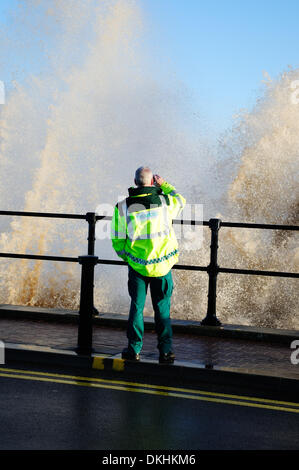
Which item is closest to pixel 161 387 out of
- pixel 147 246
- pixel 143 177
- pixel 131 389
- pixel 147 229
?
pixel 131 389

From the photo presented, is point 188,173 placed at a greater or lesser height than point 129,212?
greater

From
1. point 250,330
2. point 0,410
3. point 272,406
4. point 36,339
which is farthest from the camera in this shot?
point 250,330

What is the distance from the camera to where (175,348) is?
7.70 metres

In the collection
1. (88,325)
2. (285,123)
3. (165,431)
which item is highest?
(285,123)


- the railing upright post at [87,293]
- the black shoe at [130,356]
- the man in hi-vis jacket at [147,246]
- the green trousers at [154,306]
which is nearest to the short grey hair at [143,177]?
the man in hi-vis jacket at [147,246]

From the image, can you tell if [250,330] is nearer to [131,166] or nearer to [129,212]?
[129,212]

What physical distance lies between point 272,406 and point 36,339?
2.99 metres

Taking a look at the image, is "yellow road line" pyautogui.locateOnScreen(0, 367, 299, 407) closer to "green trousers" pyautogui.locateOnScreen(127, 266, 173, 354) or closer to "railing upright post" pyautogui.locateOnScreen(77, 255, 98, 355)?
"green trousers" pyautogui.locateOnScreen(127, 266, 173, 354)

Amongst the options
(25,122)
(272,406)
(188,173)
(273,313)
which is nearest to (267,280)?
(273,313)

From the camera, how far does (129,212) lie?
686cm

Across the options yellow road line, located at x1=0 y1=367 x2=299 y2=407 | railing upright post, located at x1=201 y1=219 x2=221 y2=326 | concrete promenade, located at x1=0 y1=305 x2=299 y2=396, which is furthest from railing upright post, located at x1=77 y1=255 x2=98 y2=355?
railing upright post, located at x1=201 y1=219 x2=221 y2=326

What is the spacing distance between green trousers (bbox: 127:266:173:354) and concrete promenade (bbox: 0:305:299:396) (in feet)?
0.65

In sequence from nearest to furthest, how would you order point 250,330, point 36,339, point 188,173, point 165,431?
point 165,431 → point 36,339 → point 250,330 → point 188,173

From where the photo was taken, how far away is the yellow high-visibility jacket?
6.77 m
